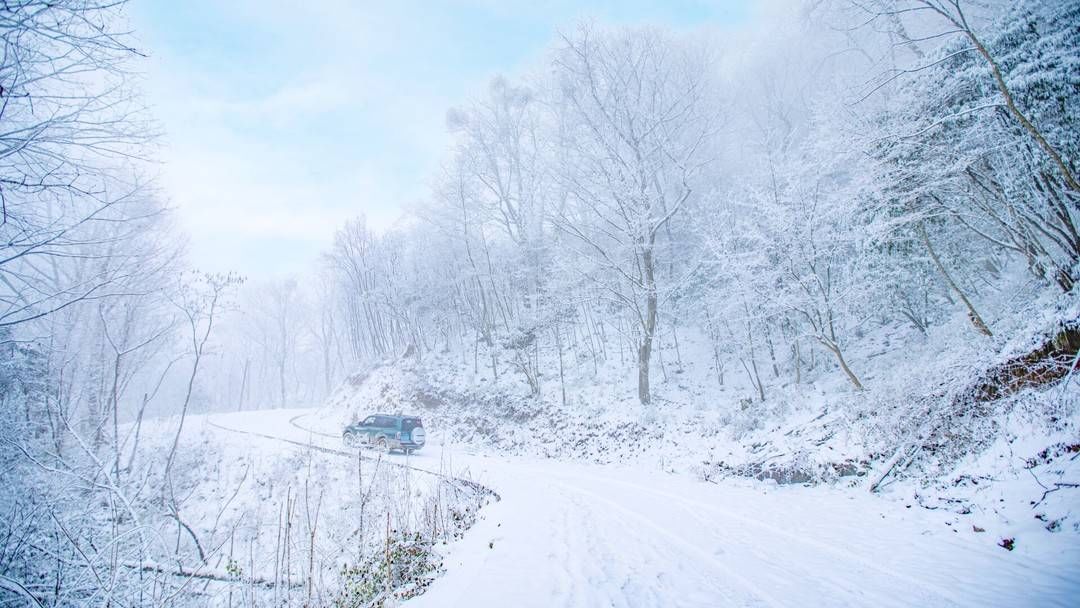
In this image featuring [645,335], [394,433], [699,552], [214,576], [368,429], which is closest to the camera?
[699,552]

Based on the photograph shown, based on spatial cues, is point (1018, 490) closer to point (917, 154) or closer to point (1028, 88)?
point (1028, 88)

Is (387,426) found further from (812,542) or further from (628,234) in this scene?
(812,542)

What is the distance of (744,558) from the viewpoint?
4.85 m

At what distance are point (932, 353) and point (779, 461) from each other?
227 inches

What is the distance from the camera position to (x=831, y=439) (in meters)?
8.93

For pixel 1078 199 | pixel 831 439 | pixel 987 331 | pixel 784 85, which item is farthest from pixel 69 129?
pixel 784 85

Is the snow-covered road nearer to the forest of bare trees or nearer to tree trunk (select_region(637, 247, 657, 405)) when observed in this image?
the forest of bare trees

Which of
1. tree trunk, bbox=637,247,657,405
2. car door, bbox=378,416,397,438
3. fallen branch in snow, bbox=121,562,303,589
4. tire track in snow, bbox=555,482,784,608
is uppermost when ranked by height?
tree trunk, bbox=637,247,657,405

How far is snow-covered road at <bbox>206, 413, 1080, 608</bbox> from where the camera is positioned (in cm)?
380

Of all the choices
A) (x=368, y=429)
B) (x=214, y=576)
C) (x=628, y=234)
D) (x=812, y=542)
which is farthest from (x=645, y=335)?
(x=214, y=576)

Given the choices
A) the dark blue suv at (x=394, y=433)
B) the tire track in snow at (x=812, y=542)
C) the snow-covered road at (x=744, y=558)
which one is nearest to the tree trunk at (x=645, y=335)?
the tire track in snow at (x=812, y=542)

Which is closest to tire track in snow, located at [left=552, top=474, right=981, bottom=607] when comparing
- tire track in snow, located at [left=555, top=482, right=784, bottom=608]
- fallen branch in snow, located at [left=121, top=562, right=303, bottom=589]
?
tire track in snow, located at [left=555, top=482, right=784, bottom=608]

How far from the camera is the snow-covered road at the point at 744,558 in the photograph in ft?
12.5

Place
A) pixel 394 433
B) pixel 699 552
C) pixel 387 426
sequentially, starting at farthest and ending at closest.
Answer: pixel 387 426 → pixel 394 433 → pixel 699 552
